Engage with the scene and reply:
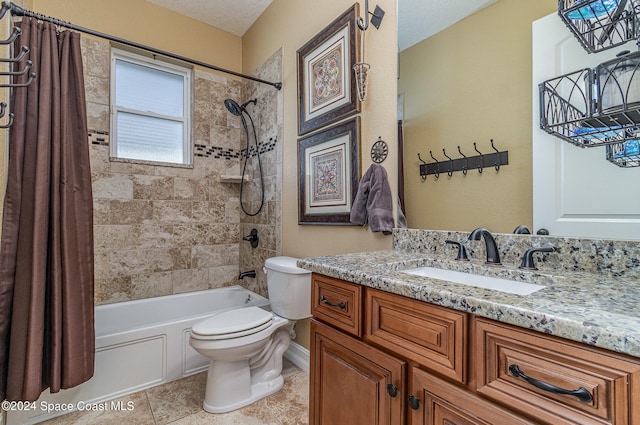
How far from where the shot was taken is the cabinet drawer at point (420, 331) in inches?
26.7

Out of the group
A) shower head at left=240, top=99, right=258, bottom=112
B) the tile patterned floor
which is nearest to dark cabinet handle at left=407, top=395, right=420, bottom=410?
the tile patterned floor

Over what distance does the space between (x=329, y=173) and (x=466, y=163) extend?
0.87m

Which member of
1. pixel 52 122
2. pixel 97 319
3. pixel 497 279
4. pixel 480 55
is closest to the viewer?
pixel 497 279

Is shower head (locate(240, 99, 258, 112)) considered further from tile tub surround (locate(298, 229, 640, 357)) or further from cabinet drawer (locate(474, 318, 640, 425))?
cabinet drawer (locate(474, 318, 640, 425))

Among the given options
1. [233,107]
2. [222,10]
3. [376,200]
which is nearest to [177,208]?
[233,107]

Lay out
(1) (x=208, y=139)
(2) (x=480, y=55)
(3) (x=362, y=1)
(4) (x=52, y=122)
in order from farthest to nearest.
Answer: (1) (x=208, y=139) → (3) (x=362, y=1) → (4) (x=52, y=122) → (2) (x=480, y=55)

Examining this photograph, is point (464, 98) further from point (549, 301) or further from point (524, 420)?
point (524, 420)

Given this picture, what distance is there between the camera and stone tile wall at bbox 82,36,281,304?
92.1 inches

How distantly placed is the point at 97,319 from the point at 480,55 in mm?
2798

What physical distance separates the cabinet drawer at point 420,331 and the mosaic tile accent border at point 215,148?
6.11 feet

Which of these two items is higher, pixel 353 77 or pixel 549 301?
pixel 353 77

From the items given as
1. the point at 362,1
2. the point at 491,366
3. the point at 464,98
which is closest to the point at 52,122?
the point at 362,1

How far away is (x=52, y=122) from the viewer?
1565 mm

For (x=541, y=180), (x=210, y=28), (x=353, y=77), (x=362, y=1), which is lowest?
(x=541, y=180)
